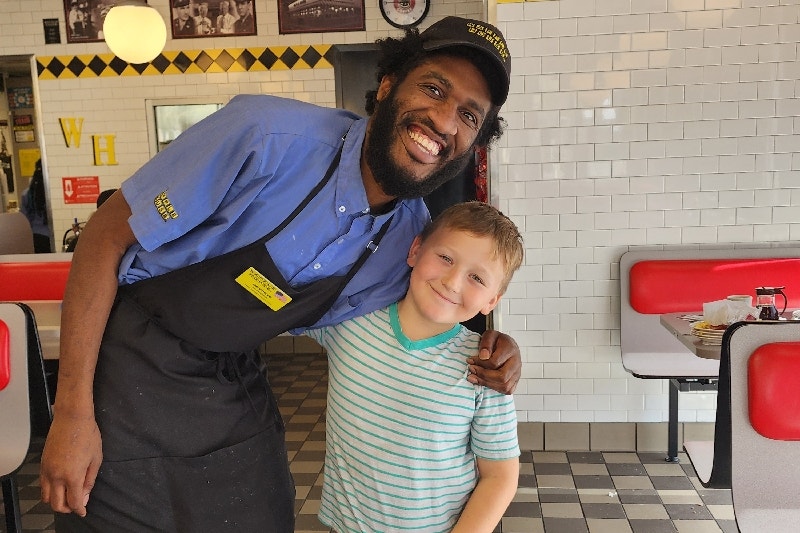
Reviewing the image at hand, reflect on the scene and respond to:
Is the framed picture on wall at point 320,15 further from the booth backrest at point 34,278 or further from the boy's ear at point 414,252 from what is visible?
the boy's ear at point 414,252

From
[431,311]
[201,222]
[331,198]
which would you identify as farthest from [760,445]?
[201,222]

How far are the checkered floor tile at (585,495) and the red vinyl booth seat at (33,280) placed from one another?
0.88 m

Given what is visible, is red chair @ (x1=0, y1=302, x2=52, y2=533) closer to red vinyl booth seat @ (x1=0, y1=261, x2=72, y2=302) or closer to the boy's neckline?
red vinyl booth seat @ (x1=0, y1=261, x2=72, y2=302)

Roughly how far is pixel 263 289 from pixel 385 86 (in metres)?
0.57

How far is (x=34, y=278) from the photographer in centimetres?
384

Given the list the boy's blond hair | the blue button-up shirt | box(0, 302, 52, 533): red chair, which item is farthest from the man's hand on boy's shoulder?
box(0, 302, 52, 533): red chair

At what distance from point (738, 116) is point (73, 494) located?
3432mm

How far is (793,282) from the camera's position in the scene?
10.8 feet

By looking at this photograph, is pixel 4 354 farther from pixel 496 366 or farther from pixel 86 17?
pixel 86 17

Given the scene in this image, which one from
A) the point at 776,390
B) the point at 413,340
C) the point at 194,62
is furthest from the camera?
the point at 194,62

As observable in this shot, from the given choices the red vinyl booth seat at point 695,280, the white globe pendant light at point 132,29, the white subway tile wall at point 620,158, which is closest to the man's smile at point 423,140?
the white subway tile wall at point 620,158

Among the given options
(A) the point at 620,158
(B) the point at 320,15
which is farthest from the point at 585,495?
(B) the point at 320,15

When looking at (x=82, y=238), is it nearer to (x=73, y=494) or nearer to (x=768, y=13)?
(x=73, y=494)

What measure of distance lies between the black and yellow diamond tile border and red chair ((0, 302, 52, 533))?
3880 mm
